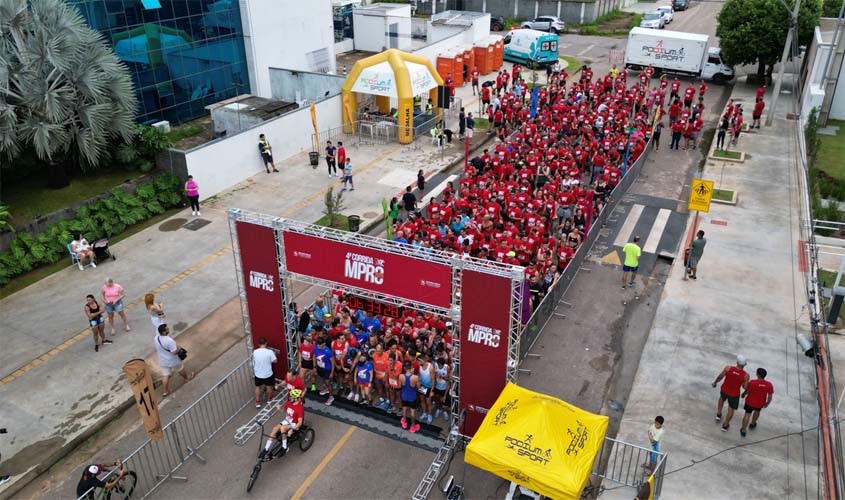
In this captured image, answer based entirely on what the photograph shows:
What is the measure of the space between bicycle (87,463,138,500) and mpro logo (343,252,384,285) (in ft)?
16.4

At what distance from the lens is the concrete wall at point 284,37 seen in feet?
101

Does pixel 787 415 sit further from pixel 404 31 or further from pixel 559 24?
pixel 559 24

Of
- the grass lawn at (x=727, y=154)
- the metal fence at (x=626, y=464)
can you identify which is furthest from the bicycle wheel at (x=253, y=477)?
the grass lawn at (x=727, y=154)

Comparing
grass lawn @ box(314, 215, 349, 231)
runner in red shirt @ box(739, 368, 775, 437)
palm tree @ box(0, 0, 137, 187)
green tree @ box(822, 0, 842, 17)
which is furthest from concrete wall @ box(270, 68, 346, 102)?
green tree @ box(822, 0, 842, 17)

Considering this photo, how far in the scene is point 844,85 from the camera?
30.8 metres

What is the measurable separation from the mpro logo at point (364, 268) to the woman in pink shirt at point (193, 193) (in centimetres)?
1118

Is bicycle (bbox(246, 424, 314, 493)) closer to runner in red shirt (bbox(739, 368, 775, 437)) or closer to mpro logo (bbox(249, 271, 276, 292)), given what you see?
mpro logo (bbox(249, 271, 276, 292))

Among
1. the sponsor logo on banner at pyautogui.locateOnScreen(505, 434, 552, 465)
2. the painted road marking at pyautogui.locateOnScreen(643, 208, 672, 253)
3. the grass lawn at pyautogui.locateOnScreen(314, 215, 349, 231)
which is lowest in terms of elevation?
the painted road marking at pyautogui.locateOnScreen(643, 208, 672, 253)

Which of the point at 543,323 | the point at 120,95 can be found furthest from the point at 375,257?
the point at 120,95

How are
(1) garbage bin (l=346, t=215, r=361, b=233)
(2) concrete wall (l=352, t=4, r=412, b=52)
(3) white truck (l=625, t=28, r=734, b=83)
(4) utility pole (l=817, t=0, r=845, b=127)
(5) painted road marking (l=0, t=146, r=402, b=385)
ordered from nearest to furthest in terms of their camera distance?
1. (5) painted road marking (l=0, t=146, r=402, b=385)
2. (1) garbage bin (l=346, t=215, r=361, b=233)
3. (4) utility pole (l=817, t=0, r=845, b=127)
4. (3) white truck (l=625, t=28, r=734, b=83)
5. (2) concrete wall (l=352, t=4, r=412, b=52)

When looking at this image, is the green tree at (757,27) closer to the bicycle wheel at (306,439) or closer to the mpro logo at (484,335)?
the mpro logo at (484,335)

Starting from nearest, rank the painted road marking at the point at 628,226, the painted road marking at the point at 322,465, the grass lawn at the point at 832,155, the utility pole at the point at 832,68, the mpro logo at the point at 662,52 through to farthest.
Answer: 1. the painted road marking at the point at 322,465
2. the painted road marking at the point at 628,226
3. the grass lawn at the point at 832,155
4. the utility pole at the point at 832,68
5. the mpro logo at the point at 662,52

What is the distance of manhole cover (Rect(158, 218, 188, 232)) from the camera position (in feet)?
68.7

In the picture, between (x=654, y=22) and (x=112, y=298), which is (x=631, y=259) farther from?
(x=654, y=22)
